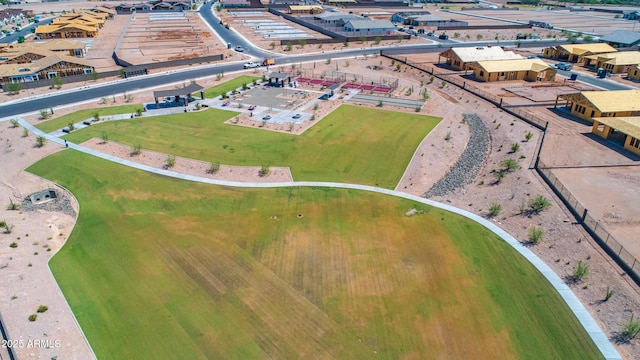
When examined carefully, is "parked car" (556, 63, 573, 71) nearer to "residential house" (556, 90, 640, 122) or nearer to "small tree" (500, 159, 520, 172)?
"residential house" (556, 90, 640, 122)

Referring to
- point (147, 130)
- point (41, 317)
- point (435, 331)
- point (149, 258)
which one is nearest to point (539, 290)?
point (435, 331)

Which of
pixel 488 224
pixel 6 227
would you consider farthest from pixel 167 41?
pixel 488 224

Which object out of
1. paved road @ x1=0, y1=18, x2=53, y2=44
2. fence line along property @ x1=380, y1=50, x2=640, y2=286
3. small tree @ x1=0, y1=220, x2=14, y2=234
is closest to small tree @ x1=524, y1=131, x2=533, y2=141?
fence line along property @ x1=380, y1=50, x2=640, y2=286

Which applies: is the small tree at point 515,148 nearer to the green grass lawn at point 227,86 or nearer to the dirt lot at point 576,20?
the green grass lawn at point 227,86

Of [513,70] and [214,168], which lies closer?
[214,168]

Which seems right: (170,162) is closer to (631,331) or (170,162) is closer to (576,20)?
(631,331)

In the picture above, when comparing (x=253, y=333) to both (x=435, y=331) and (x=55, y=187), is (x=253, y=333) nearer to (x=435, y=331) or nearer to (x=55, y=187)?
(x=435, y=331)
